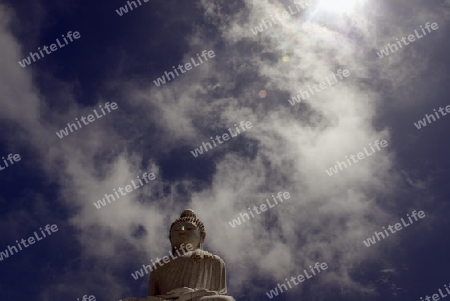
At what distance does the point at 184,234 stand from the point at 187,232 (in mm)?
139

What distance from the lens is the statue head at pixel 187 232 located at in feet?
53.3

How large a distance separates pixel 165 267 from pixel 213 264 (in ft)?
5.08

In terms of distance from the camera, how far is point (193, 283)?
1408 centimetres

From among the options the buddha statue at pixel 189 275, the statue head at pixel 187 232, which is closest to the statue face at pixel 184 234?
the statue head at pixel 187 232

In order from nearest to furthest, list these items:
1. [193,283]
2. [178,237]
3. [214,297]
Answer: [214,297] < [193,283] < [178,237]

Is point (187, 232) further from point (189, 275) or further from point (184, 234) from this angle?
point (189, 275)

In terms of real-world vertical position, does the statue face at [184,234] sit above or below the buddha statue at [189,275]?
above

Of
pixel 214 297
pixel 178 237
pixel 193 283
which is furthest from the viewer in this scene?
pixel 178 237

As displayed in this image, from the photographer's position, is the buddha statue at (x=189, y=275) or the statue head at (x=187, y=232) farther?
the statue head at (x=187, y=232)

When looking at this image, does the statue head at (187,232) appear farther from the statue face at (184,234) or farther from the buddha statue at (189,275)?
the buddha statue at (189,275)

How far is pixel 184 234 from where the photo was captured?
16.3 m

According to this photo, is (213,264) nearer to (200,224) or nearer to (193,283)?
(193,283)

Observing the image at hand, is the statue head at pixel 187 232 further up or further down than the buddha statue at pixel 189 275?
further up

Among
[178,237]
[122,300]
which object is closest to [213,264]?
[178,237]
